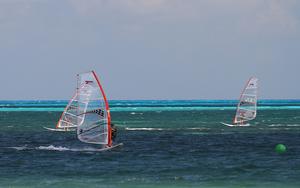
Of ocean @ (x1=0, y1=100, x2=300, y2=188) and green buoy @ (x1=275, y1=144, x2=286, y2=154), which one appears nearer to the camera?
ocean @ (x1=0, y1=100, x2=300, y2=188)

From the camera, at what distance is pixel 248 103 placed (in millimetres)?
96500

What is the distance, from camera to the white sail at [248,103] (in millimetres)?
94688

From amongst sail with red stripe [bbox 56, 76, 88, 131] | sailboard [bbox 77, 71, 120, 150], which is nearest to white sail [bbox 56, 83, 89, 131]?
sail with red stripe [bbox 56, 76, 88, 131]

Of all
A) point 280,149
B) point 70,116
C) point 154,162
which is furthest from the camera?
point 70,116

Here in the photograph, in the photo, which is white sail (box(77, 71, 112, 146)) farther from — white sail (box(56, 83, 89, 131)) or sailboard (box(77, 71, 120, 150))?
white sail (box(56, 83, 89, 131))

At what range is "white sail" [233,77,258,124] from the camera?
94688 millimetres

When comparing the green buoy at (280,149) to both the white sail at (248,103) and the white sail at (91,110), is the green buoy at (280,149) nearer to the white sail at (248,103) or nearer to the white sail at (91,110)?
the white sail at (91,110)

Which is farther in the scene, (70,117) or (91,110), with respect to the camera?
(70,117)

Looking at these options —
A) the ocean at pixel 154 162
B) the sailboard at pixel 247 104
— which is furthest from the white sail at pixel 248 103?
the ocean at pixel 154 162

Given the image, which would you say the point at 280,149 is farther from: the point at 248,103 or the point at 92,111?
the point at 248,103

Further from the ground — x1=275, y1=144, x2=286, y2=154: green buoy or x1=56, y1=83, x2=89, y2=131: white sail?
x1=56, y1=83, x2=89, y2=131: white sail

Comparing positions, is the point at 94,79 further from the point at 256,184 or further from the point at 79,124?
the point at 256,184

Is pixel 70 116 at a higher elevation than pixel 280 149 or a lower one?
higher

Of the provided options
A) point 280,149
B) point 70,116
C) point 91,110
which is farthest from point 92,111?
point 70,116
